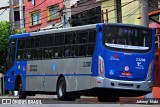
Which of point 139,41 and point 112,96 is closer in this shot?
point 139,41

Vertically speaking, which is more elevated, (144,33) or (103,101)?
(144,33)

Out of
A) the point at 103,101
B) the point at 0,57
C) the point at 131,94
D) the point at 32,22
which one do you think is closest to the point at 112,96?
the point at 103,101

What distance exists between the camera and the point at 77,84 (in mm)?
24188

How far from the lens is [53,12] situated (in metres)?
50.0

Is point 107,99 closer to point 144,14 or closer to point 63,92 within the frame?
point 63,92

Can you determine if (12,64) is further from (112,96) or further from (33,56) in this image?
(112,96)

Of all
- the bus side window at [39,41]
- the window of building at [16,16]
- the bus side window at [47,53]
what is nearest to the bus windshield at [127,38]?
the bus side window at [47,53]

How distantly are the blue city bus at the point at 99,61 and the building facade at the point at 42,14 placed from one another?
773 inches

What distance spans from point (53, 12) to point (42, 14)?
7.13 feet

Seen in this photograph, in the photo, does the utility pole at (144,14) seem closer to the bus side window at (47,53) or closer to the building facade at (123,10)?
the bus side window at (47,53)

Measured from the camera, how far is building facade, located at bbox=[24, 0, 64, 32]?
48.6 m

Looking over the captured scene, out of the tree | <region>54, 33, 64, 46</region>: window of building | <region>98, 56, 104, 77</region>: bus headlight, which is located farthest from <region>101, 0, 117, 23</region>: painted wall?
<region>98, 56, 104, 77</region>: bus headlight

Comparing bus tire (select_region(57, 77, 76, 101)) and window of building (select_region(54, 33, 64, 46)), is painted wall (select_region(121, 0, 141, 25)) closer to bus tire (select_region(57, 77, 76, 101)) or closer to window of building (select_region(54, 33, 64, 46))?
window of building (select_region(54, 33, 64, 46))

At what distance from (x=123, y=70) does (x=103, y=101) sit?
3.71m
